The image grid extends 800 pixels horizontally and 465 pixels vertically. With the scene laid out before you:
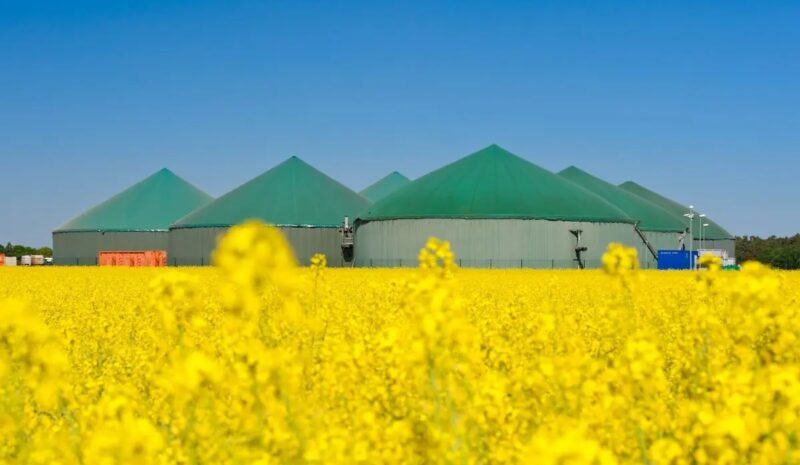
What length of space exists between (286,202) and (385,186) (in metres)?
44.2

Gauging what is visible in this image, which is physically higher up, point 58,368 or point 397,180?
point 397,180

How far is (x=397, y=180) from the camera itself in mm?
111438

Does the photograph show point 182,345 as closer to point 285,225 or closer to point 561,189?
point 561,189

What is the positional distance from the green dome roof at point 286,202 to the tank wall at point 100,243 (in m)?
8.56

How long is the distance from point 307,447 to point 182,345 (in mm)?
808

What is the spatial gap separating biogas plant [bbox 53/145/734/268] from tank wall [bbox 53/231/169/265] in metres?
0.10

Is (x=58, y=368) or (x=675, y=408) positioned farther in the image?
(x=675, y=408)

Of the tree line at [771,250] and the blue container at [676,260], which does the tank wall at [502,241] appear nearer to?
the blue container at [676,260]

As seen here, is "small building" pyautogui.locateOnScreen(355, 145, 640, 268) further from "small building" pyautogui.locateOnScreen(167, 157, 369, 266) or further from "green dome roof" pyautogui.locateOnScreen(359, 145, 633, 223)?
"small building" pyautogui.locateOnScreen(167, 157, 369, 266)

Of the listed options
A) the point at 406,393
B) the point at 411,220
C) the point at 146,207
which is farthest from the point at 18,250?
the point at 406,393

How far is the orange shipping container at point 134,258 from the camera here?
68.1 meters

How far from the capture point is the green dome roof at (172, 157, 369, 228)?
64938 mm

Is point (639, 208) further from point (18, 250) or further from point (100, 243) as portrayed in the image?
point (18, 250)

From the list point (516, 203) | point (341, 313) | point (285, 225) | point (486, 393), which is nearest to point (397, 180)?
point (285, 225)
